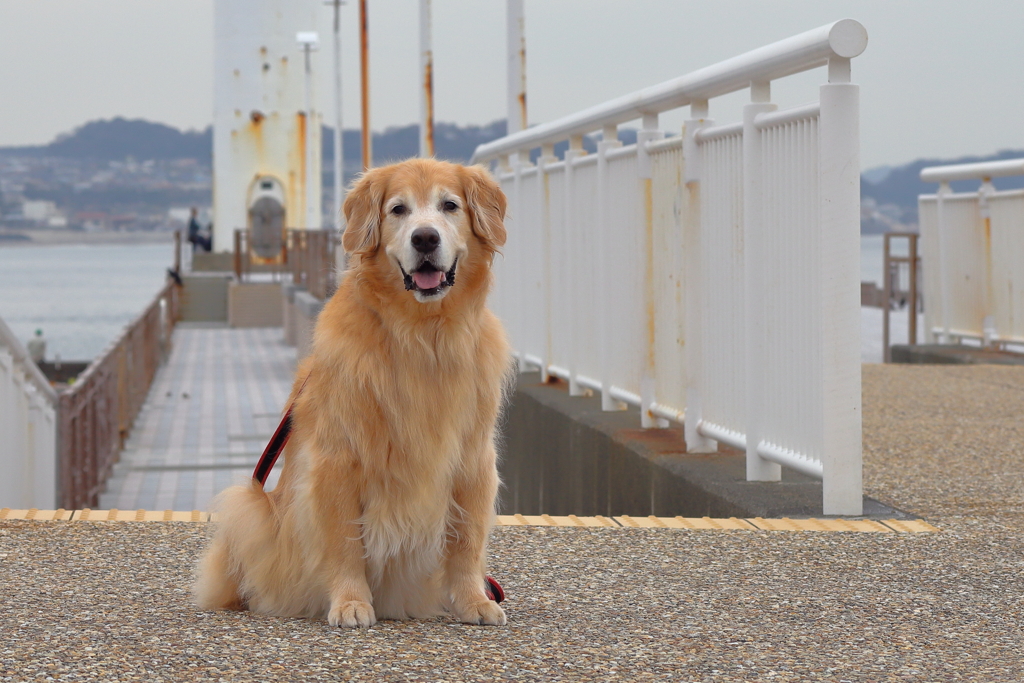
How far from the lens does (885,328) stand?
17.2m

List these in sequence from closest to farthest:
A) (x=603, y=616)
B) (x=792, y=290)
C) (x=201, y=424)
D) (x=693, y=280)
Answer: (x=603, y=616) < (x=792, y=290) < (x=693, y=280) < (x=201, y=424)

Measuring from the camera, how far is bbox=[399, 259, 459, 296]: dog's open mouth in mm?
4238

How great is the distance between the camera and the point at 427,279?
425 centimetres

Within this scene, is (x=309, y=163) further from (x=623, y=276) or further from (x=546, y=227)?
(x=623, y=276)

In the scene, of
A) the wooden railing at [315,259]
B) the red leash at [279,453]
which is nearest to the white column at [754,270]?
the red leash at [279,453]

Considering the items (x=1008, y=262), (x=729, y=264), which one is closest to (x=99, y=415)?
(x=1008, y=262)

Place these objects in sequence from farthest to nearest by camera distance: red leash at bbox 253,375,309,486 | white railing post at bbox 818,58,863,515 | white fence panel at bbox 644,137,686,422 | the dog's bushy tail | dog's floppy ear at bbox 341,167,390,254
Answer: white fence panel at bbox 644,137,686,422 < white railing post at bbox 818,58,863,515 < red leash at bbox 253,375,309,486 < the dog's bushy tail < dog's floppy ear at bbox 341,167,390,254

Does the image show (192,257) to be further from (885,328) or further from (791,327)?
(791,327)

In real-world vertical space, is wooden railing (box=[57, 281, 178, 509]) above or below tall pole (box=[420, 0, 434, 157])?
below

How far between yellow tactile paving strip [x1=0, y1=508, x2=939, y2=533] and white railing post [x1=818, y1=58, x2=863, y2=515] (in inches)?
9.6

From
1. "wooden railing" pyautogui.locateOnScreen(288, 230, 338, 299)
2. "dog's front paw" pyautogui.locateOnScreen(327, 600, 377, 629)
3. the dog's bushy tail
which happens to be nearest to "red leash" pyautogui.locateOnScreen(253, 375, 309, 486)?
the dog's bushy tail

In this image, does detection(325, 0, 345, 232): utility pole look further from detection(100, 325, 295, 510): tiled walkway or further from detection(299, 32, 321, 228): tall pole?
detection(100, 325, 295, 510): tiled walkway

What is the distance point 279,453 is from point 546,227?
5.85 meters

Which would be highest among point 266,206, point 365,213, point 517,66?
point 266,206
